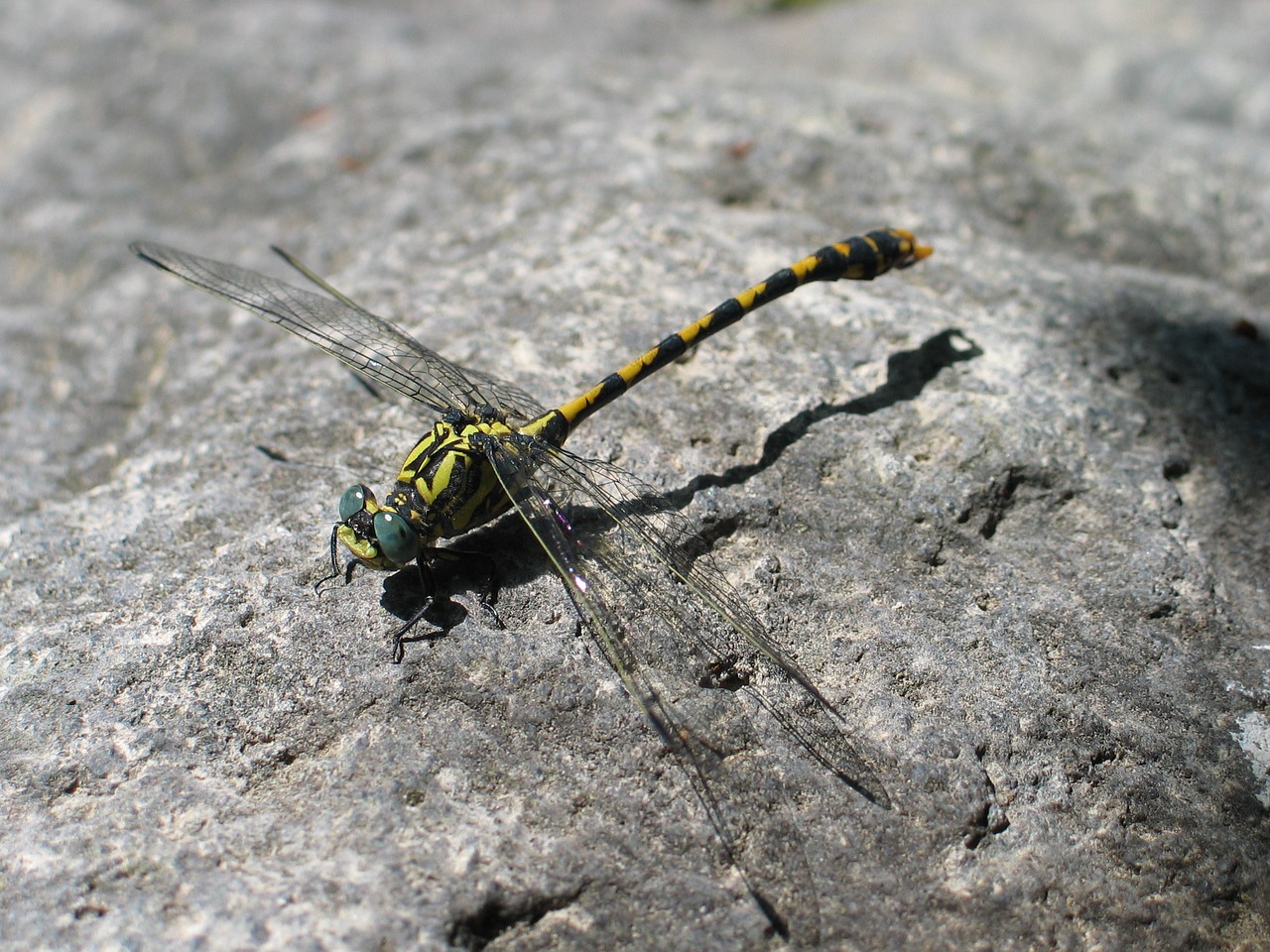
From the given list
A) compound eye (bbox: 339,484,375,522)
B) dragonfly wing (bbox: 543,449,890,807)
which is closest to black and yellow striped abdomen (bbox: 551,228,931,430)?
dragonfly wing (bbox: 543,449,890,807)

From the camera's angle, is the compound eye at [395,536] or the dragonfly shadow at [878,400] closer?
the compound eye at [395,536]

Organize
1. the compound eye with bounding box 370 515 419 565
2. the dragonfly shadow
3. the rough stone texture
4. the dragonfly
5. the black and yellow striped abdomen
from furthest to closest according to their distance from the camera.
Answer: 1. the black and yellow striped abdomen
2. the dragonfly shadow
3. the compound eye with bounding box 370 515 419 565
4. the dragonfly
5. the rough stone texture

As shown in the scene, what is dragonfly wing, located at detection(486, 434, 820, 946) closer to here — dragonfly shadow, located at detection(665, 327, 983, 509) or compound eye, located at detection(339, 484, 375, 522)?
dragonfly shadow, located at detection(665, 327, 983, 509)

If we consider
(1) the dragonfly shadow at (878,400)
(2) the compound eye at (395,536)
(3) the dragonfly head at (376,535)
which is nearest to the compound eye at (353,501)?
(3) the dragonfly head at (376,535)

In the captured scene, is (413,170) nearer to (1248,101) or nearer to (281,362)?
(281,362)

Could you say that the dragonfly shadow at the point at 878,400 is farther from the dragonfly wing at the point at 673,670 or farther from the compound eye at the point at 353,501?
the compound eye at the point at 353,501

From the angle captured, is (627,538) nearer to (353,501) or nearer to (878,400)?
(353,501)

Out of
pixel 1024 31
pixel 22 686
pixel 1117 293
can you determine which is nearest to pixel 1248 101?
pixel 1024 31
